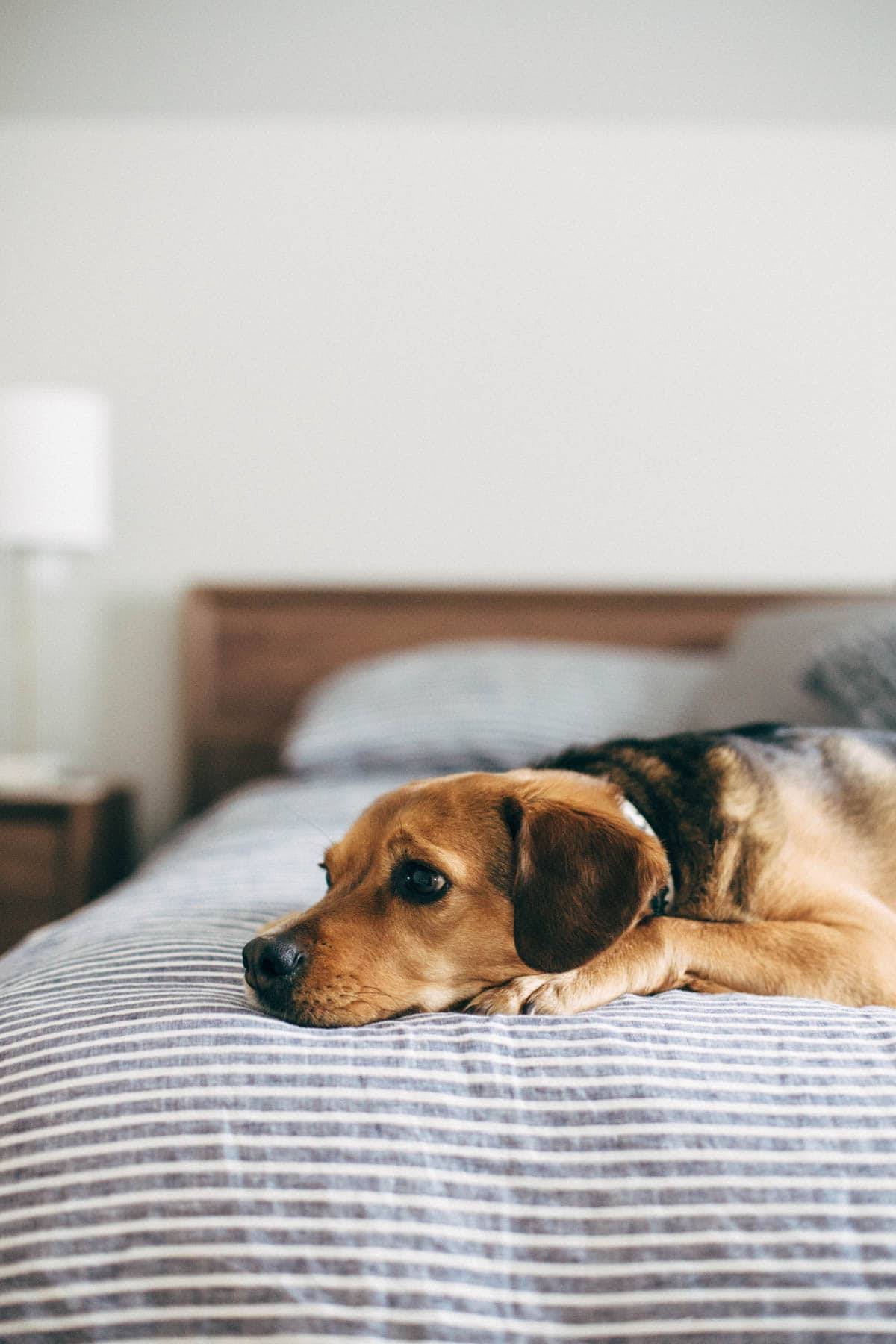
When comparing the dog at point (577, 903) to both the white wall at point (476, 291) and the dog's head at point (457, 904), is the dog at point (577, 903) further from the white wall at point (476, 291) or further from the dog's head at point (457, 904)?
the white wall at point (476, 291)

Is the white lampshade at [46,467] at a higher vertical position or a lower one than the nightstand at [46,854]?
higher

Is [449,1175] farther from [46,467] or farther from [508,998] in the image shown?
[46,467]

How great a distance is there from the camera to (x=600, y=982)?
128 cm

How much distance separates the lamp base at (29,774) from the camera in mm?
3482

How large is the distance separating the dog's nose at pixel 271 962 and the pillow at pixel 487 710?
1719 mm

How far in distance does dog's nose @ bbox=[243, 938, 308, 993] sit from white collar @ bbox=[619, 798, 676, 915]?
0.47m

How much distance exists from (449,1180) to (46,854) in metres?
2.74

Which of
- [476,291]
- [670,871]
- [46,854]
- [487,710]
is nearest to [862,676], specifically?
[487,710]

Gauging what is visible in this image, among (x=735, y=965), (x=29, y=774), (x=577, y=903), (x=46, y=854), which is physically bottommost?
(x=46, y=854)

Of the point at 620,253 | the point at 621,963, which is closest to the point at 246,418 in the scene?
the point at 620,253

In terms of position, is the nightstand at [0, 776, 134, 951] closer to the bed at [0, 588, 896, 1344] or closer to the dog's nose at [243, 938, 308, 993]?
the bed at [0, 588, 896, 1344]

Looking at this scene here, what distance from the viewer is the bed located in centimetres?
95

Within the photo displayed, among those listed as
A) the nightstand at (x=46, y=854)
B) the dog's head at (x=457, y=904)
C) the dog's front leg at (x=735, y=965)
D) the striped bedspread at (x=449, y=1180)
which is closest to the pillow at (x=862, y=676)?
the dog's front leg at (x=735, y=965)

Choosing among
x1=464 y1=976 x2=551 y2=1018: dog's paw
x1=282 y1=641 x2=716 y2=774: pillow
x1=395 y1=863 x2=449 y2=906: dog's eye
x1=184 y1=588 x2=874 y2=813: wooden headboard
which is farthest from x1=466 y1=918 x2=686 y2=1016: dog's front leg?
x1=184 y1=588 x2=874 y2=813: wooden headboard
